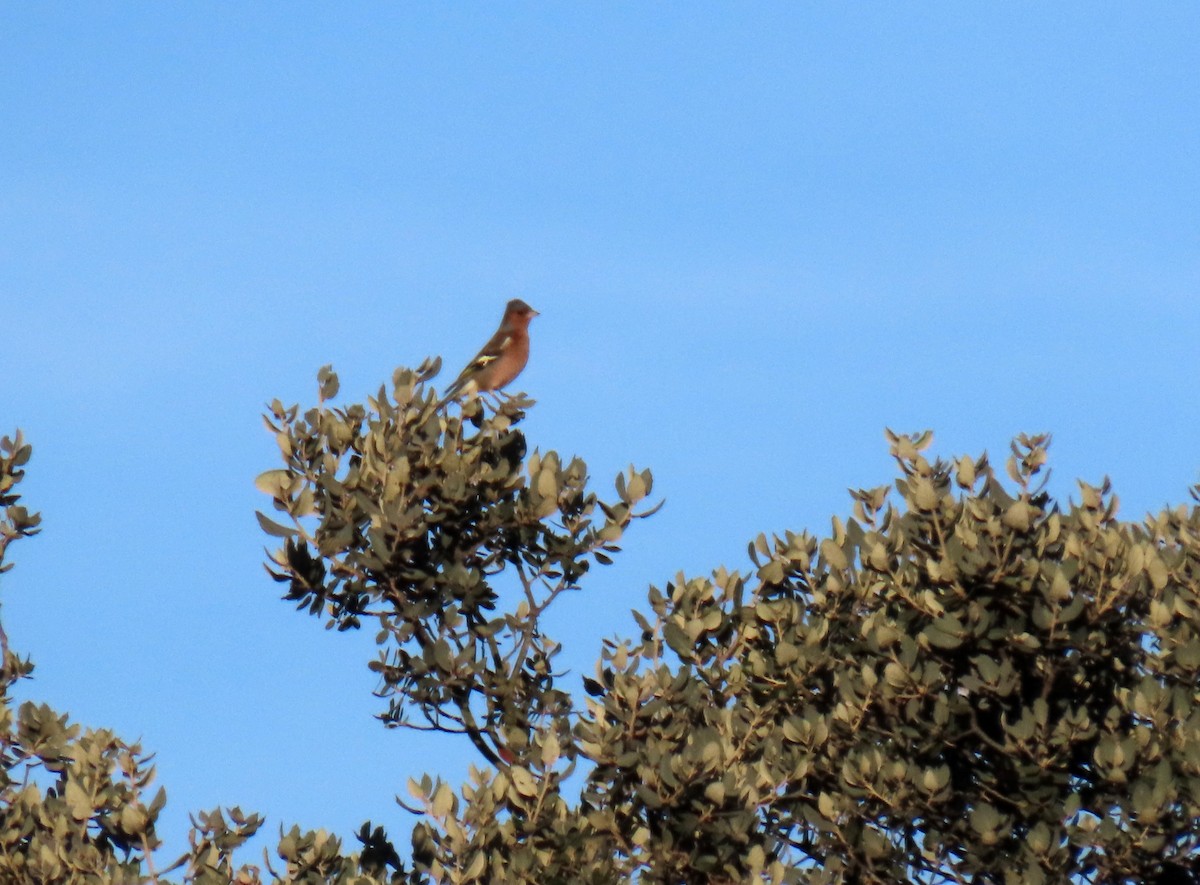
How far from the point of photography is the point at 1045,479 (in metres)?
10.1

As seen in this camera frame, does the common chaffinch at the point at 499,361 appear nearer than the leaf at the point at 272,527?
No

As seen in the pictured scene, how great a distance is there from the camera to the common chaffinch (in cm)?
1736

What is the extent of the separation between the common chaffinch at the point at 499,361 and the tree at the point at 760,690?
6.58 meters

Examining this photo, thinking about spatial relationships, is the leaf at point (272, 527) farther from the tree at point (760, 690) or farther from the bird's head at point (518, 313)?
the bird's head at point (518, 313)

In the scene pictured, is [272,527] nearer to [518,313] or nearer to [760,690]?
[760,690]

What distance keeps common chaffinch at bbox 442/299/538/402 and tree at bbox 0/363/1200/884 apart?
6580mm

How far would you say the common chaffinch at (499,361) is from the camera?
1736cm

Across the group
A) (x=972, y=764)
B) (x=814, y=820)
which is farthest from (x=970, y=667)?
(x=814, y=820)

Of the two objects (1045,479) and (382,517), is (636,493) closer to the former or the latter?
(382,517)

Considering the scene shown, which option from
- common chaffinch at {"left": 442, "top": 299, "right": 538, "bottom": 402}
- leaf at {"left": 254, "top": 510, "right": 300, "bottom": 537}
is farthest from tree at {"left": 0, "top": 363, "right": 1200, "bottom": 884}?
common chaffinch at {"left": 442, "top": 299, "right": 538, "bottom": 402}

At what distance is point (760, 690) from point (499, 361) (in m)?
8.16

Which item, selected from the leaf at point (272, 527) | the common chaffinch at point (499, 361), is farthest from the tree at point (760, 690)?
the common chaffinch at point (499, 361)

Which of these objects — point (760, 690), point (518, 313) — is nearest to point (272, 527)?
point (760, 690)

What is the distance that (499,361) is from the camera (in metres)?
17.6
